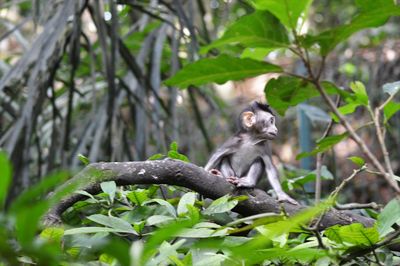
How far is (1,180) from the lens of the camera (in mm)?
418

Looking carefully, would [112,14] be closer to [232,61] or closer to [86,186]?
[86,186]

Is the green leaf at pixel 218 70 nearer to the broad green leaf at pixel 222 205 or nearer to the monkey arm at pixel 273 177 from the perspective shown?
the broad green leaf at pixel 222 205

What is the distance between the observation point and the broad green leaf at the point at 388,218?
895 millimetres

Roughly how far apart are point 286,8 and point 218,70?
13cm

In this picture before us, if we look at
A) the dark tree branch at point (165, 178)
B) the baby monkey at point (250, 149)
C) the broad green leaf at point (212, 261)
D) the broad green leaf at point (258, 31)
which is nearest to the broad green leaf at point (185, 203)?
the dark tree branch at point (165, 178)

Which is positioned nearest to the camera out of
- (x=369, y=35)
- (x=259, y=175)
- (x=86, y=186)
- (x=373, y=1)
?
(x=373, y=1)

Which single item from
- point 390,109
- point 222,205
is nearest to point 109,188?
point 222,205

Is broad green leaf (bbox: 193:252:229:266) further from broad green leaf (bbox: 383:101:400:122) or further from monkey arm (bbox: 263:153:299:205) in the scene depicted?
monkey arm (bbox: 263:153:299:205)

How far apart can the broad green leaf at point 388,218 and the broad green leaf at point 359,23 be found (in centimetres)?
24

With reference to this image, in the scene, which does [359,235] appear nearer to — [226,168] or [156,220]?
[156,220]

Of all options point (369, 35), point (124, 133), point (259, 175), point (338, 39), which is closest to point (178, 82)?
point (338, 39)

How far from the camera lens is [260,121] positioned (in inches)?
57.4

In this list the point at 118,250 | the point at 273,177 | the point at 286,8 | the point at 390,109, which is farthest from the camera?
the point at 273,177

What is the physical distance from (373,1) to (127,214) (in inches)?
17.9
